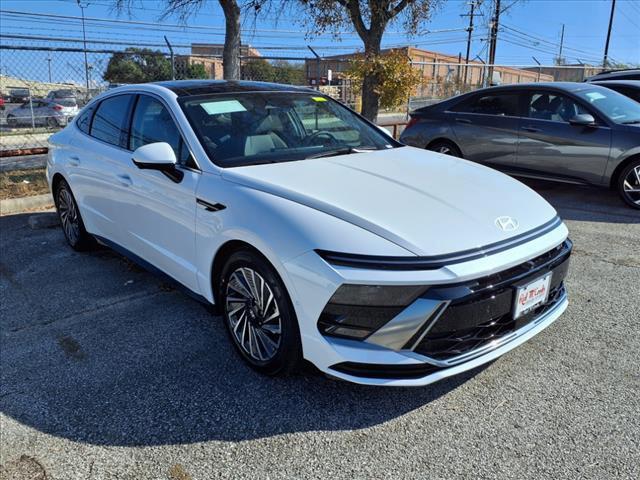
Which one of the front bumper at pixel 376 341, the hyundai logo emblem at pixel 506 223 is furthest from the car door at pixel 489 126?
the front bumper at pixel 376 341

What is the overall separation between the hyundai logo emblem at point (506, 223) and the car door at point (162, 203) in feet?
5.73

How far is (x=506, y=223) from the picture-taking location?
2.81 meters

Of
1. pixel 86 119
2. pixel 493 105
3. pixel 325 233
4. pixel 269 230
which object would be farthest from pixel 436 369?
pixel 493 105

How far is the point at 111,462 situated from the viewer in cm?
246

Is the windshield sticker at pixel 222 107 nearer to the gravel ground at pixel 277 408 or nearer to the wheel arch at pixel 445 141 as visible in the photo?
the gravel ground at pixel 277 408

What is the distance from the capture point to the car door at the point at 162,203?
3395 mm

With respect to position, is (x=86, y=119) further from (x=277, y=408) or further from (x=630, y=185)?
(x=630, y=185)

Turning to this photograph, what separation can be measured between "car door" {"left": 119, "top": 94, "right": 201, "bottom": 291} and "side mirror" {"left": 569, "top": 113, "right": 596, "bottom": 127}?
5134 mm

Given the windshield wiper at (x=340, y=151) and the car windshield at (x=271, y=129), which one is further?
the windshield wiper at (x=340, y=151)

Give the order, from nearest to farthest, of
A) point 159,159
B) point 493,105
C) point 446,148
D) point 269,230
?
point 269,230 < point 159,159 < point 493,105 < point 446,148

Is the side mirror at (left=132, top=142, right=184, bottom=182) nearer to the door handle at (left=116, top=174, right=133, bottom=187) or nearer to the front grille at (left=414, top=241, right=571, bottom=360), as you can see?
the door handle at (left=116, top=174, right=133, bottom=187)

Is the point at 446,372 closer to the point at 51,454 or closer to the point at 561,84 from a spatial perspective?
the point at 51,454

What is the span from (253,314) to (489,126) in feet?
18.8

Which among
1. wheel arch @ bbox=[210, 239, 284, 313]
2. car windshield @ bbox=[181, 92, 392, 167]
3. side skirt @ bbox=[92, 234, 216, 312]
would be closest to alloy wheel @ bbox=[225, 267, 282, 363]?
wheel arch @ bbox=[210, 239, 284, 313]
